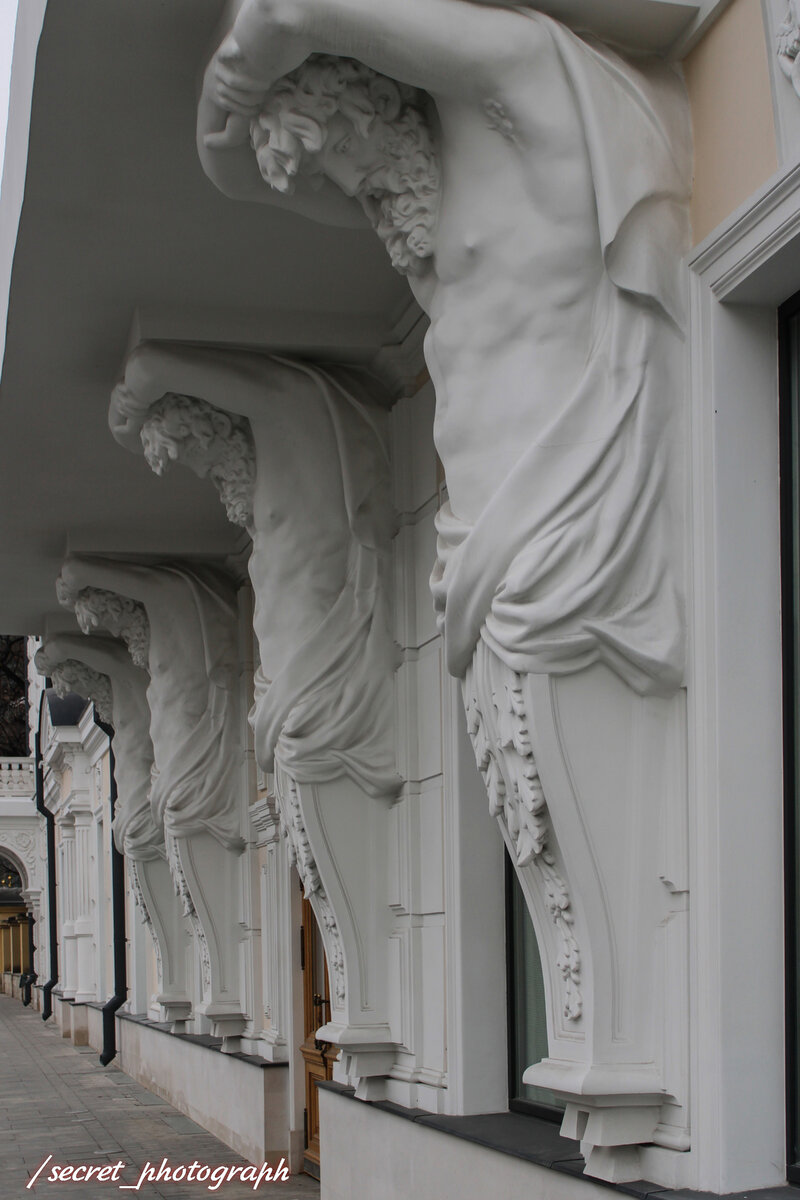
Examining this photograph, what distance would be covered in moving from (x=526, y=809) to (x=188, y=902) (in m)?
7.16

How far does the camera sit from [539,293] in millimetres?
4164

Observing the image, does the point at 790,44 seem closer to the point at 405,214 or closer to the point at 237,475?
the point at 405,214

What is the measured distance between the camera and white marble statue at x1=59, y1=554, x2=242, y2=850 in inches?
422

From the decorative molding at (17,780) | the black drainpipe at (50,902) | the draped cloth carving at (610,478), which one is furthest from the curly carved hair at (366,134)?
the decorative molding at (17,780)

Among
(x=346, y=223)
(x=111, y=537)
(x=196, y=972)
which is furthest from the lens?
(x=196, y=972)

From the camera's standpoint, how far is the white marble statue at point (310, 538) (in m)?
6.82

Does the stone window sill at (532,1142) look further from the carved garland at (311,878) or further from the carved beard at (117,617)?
the carved beard at (117,617)

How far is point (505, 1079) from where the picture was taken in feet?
19.4

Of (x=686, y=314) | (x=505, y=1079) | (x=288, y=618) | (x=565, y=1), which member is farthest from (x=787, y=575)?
(x=288, y=618)

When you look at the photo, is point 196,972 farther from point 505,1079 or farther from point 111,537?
point 505,1079

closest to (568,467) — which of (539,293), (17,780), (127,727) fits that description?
(539,293)

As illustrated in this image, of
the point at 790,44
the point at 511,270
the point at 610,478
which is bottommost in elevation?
the point at 610,478

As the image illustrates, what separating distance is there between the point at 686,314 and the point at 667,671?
99cm

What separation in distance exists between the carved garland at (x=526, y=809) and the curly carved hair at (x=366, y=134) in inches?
56.1
